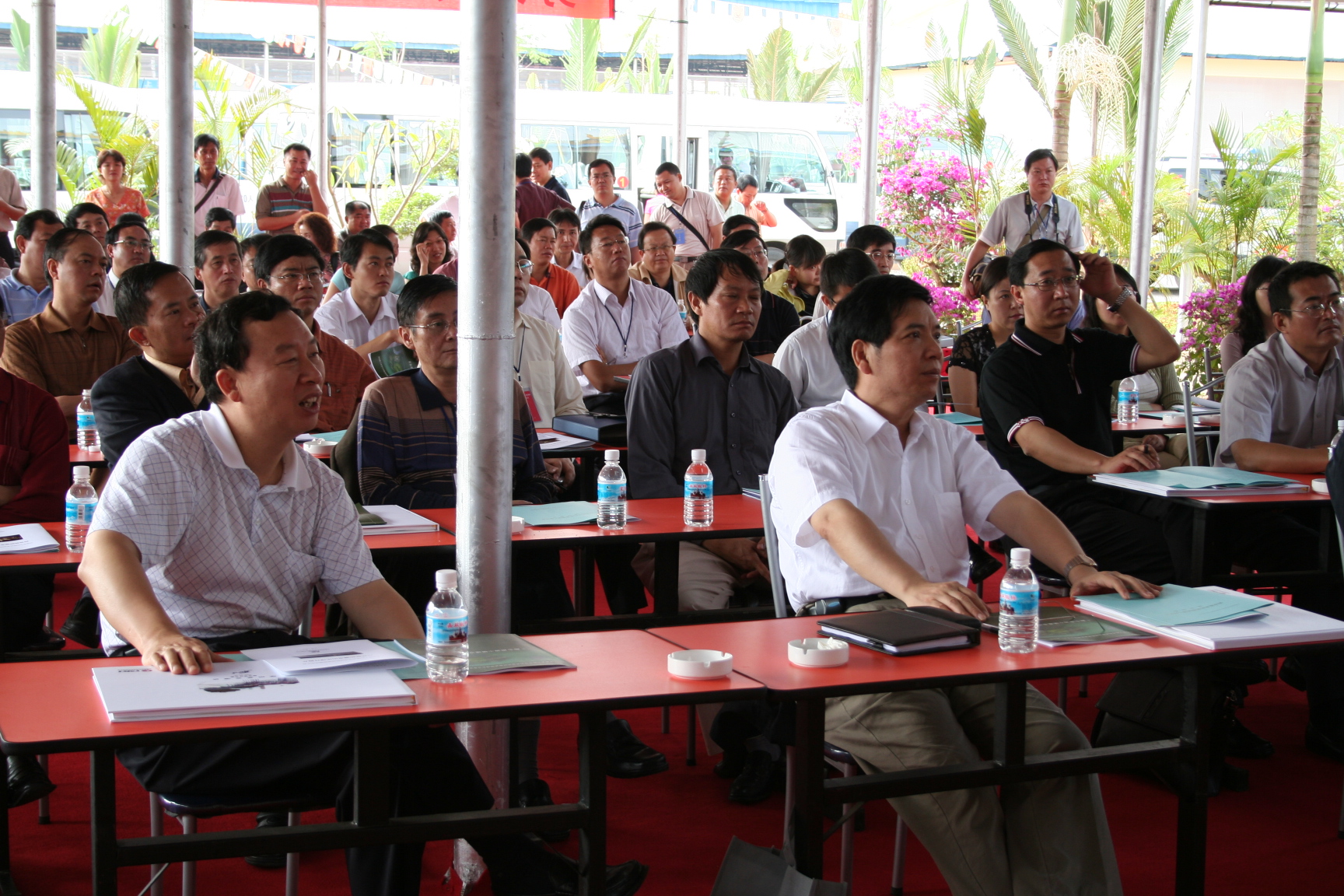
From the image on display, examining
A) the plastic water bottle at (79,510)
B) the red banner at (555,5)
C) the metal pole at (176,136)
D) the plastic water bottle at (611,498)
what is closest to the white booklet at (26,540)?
the plastic water bottle at (79,510)

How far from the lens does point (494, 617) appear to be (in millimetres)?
2607

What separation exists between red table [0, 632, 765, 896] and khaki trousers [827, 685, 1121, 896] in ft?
1.32

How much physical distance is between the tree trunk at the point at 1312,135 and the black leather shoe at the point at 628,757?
30.9 feet

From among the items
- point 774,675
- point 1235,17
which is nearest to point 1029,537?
point 774,675

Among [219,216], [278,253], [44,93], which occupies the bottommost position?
[278,253]

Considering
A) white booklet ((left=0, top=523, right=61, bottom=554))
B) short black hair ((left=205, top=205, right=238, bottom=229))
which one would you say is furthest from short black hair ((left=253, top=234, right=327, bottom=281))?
short black hair ((left=205, top=205, right=238, bottom=229))

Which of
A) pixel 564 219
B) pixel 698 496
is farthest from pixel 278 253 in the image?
pixel 564 219

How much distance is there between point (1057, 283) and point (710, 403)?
1.15 metres

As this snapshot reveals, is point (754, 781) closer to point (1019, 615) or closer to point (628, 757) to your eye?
point (628, 757)

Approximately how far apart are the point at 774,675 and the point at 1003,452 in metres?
2.26

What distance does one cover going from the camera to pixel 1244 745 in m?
3.43

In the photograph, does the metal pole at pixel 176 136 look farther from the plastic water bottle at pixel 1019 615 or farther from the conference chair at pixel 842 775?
the plastic water bottle at pixel 1019 615

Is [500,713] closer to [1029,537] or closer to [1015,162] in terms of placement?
[1029,537]

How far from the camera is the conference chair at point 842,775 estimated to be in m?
2.27
